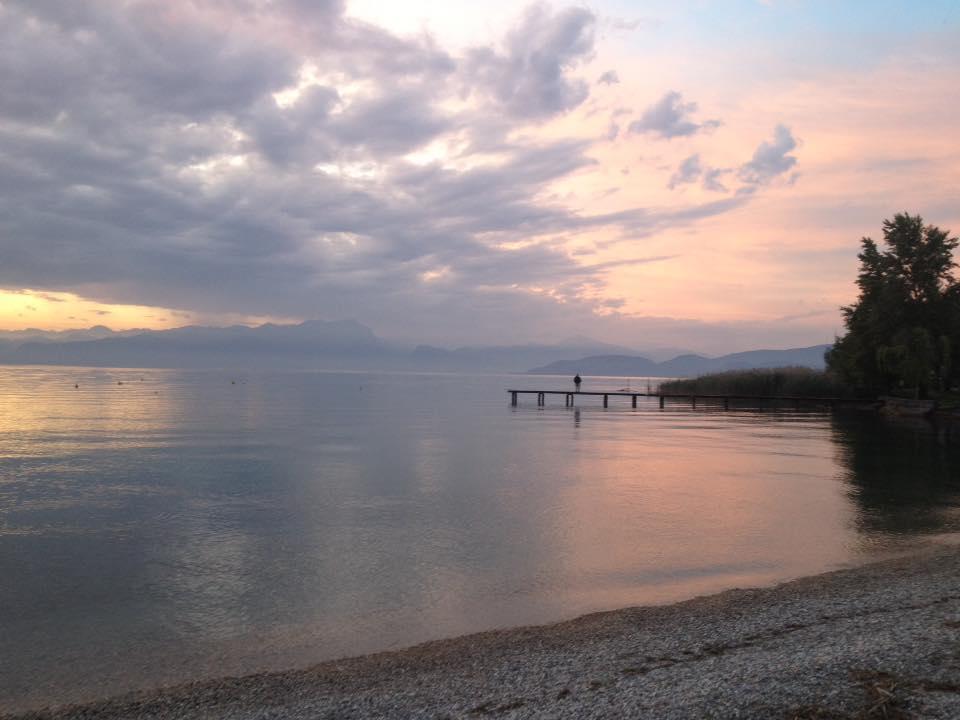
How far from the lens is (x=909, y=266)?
204ft

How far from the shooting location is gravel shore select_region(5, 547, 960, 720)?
22.9 ft

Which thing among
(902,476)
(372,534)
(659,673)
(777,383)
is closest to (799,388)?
(777,383)

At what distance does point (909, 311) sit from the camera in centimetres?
6112

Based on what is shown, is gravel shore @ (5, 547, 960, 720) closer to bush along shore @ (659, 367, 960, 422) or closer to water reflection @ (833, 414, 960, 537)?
water reflection @ (833, 414, 960, 537)

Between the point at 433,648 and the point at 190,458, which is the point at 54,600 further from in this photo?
the point at 190,458

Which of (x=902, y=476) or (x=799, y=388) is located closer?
Result: (x=902, y=476)

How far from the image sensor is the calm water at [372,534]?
35.4 feet

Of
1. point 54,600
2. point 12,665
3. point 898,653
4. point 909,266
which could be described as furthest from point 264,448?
point 909,266

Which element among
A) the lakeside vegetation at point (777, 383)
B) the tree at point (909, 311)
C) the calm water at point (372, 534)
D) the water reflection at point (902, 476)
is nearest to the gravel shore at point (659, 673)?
the calm water at point (372, 534)

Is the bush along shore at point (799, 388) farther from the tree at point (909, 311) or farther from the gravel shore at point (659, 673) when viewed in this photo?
the gravel shore at point (659, 673)

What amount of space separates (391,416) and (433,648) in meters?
48.6

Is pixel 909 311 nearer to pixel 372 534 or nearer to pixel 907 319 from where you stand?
pixel 907 319

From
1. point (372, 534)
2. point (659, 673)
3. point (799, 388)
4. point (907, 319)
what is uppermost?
point (907, 319)

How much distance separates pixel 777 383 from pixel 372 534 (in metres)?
69.3
